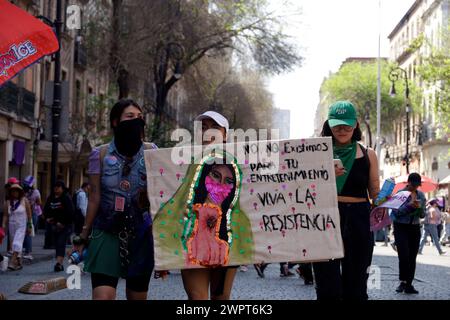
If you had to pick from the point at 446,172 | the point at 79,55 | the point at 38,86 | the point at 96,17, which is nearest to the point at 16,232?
the point at 96,17

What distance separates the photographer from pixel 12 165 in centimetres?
3328

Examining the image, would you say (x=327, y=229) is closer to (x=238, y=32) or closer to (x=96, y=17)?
(x=96, y=17)

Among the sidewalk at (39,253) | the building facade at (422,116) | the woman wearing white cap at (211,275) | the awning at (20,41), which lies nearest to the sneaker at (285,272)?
the sidewalk at (39,253)

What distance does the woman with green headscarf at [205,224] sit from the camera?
5.71 meters

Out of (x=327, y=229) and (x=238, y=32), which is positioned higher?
(x=238, y=32)

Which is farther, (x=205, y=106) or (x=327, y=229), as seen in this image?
(x=205, y=106)

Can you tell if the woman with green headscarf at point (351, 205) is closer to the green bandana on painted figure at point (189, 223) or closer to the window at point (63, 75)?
the green bandana on painted figure at point (189, 223)

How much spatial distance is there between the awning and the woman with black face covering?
4.26 m

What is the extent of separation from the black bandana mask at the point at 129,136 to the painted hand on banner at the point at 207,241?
55 centimetres

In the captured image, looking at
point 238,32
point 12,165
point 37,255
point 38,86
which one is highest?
point 238,32

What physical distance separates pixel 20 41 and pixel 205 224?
206 inches

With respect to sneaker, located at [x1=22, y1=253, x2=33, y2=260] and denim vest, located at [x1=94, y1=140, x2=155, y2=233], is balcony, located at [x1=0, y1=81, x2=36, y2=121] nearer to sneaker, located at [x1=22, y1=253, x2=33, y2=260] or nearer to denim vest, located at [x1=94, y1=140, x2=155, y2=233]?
sneaker, located at [x1=22, y1=253, x2=33, y2=260]

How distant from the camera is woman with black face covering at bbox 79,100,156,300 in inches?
224
